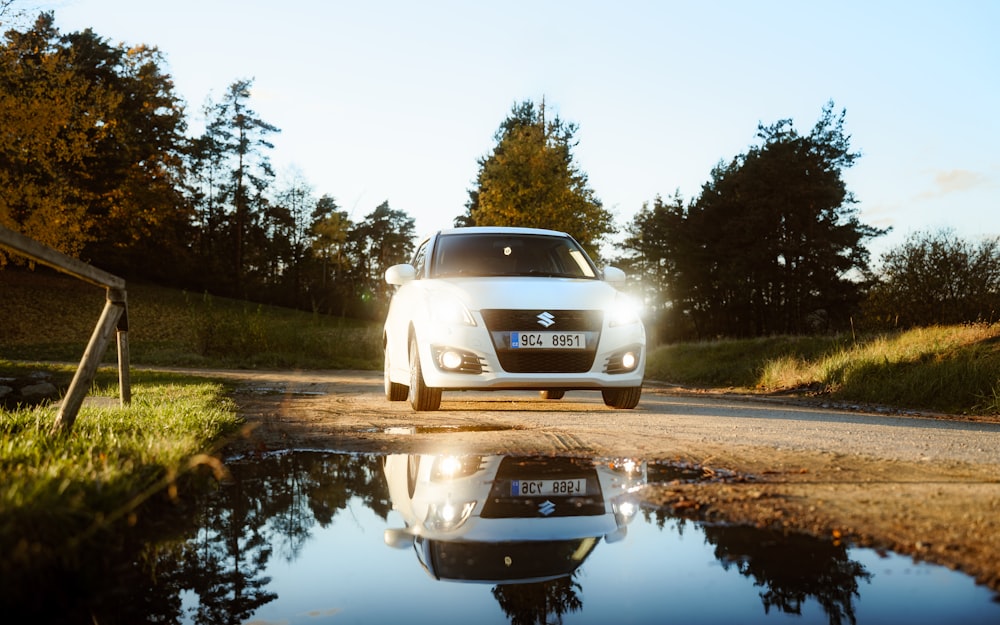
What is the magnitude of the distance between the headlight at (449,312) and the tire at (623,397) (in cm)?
182

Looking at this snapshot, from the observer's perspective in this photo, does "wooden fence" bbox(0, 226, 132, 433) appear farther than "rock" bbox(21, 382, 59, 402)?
No

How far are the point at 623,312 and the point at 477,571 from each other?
5.84 meters

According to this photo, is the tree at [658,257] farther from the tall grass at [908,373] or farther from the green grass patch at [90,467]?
the green grass patch at [90,467]

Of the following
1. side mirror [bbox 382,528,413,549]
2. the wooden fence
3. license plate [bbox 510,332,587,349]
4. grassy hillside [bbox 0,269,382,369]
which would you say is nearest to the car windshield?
license plate [bbox 510,332,587,349]

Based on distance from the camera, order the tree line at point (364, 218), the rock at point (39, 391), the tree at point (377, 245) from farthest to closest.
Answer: the tree at point (377, 245) → the tree line at point (364, 218) → the rock at point (39, 391)

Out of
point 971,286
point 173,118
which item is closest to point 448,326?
point 971,286

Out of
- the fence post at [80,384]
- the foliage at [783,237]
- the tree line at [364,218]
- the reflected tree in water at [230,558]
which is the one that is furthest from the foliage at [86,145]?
the foliage at [783,237]

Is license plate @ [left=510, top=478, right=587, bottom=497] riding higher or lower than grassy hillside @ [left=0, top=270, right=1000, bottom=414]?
lower

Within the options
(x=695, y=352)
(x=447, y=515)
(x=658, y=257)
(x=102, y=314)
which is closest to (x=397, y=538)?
(x=447, y=515)

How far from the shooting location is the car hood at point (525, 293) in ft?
26.4

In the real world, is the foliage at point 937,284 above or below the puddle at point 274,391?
above

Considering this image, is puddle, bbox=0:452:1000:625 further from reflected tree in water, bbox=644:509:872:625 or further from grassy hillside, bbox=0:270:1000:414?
grassy hillside, bbox=0:270:1000:414

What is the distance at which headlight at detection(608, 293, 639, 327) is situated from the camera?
8.37 meters

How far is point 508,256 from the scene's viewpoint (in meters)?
9.44
